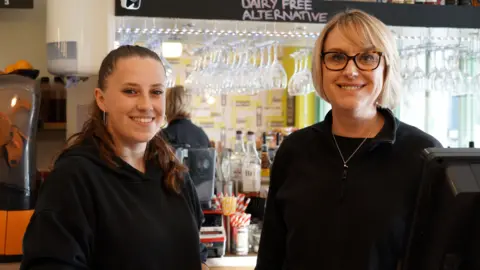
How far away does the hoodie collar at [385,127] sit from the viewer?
175 cm

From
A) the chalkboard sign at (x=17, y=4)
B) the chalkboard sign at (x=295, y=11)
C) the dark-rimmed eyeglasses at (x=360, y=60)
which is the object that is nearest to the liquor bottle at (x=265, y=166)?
the chalkboard sign at (x=295, y=11)

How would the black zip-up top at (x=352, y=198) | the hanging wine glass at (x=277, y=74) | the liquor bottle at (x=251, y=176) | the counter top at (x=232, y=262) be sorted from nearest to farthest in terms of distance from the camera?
the black zip-up top at (x=352, y=198) → the counter top at (x=232, y=262) → the liquor bottle at (x=251, y=176) → the hanging wine glass at (x=277, y=74)

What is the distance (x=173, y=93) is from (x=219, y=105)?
4.24 meters

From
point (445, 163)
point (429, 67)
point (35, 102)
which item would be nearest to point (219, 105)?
point (429, 67)

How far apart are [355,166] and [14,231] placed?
6.96ft

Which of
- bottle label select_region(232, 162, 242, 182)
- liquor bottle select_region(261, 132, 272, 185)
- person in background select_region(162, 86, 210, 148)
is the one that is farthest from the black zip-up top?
person in background select_region(162, 86, 210, 148)

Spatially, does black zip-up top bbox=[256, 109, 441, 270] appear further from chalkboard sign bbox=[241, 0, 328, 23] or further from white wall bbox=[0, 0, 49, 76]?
white wall bbox=[0, 0, 49, 76]

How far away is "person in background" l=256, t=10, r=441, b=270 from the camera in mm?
1707

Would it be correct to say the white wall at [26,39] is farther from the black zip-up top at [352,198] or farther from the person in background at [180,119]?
the black zip-up top at [352,198]

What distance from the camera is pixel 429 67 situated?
3953 mm

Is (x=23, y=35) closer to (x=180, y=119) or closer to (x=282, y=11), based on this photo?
(x=180, y=119)

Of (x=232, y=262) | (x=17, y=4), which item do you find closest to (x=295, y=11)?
(x=232, y=262)

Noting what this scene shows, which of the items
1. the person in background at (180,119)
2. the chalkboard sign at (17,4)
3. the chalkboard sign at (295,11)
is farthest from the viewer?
the person in background at (180,119)

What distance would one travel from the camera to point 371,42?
174 centimetres
